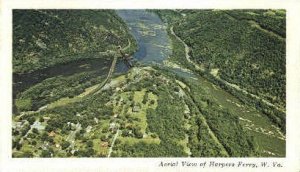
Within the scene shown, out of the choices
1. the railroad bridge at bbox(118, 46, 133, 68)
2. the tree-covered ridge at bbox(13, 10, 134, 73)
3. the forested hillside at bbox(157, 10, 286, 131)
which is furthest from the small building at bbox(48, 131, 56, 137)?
the forested hillside at bbox(157, 10, 286, 131)

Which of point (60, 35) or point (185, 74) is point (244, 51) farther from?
point (60, 35)

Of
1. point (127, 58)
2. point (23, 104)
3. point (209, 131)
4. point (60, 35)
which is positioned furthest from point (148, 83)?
point (23, 104)

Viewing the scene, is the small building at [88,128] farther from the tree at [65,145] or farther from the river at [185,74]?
the river at [185,74]

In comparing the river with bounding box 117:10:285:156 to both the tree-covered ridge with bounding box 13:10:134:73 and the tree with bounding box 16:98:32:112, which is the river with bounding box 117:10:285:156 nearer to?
the tree-covered ridge with bounding box 13:10:134:73

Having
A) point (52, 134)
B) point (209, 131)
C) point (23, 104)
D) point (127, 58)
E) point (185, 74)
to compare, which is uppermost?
point (127, 58)

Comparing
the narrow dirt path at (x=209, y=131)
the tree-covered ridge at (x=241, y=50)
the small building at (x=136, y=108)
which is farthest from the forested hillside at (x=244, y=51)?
the small building at (x=136, y=108)
